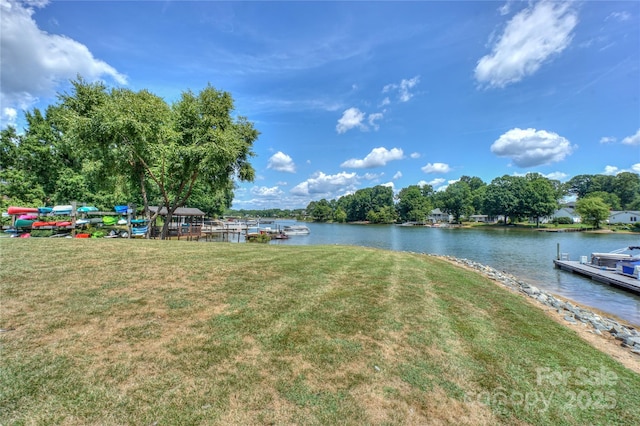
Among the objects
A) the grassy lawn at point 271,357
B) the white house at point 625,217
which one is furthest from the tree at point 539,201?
the grassy lawn at point 271,357

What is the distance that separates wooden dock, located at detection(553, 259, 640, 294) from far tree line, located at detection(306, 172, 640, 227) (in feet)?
178

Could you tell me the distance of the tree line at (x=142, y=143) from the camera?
1502 cm

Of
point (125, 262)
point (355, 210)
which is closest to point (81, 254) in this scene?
point (125, 262)

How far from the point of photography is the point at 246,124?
2186 cm

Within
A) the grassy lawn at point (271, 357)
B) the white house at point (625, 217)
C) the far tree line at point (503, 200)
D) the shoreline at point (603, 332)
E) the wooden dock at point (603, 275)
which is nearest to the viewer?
the grassy lawn at point (271, 357)

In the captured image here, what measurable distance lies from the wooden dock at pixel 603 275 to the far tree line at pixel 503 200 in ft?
178

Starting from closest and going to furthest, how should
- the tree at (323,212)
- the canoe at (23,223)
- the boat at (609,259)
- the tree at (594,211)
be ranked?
the canoe at (23,223) < the boat at (609,259) < the tree at (594,211) < the tree at (323,212)

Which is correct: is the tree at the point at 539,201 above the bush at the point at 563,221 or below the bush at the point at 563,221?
above

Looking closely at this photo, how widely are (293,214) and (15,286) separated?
188m

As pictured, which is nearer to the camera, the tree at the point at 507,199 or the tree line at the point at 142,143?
Answer: the tree line at the point at 142,143

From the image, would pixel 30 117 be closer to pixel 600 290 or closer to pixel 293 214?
pixel 600 290

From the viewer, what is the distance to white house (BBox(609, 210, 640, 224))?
2552 inches

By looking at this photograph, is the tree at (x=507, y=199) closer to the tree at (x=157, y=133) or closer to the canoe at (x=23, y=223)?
the tree at (x=157, y=133)

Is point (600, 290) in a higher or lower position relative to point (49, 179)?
lower
